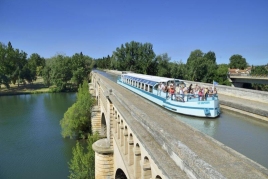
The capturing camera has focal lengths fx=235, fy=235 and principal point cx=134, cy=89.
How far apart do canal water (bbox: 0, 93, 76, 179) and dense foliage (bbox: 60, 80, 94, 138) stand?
1.52 metres

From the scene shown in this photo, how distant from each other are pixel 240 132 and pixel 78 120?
23879mm

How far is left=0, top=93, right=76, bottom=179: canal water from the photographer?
72.5 feet

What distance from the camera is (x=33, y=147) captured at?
1077 inches

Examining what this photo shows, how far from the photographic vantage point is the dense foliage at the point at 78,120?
29844 millimetres

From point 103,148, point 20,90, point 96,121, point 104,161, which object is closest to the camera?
point 104,161

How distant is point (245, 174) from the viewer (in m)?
4.75

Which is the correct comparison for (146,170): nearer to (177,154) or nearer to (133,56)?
(177,154)

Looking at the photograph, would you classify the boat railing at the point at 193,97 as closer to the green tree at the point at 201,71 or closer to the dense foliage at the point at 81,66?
the green tree at the point at 201,71

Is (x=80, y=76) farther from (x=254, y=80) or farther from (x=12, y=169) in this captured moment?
(x=12, y=169)

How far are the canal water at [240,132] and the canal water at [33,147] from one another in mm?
15683

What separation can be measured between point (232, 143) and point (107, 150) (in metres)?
9.34

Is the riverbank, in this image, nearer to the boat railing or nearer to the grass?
the boat railing

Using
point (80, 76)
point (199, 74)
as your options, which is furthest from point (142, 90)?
point (80, 76)

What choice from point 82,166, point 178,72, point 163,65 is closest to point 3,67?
point 163,65
